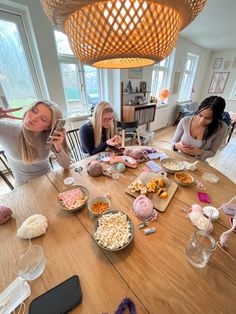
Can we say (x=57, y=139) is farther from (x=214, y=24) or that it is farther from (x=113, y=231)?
(x=214, y=24)

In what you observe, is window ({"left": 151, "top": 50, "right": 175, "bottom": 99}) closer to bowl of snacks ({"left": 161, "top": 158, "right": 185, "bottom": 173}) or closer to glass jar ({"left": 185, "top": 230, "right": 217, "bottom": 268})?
bowl of snacks ({"left": 161, "top": 158, "right": 185, "bottom": 173})

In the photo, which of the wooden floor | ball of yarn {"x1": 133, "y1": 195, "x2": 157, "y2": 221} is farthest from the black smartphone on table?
the wooden floor

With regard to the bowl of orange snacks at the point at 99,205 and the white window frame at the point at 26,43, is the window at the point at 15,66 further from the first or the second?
the bowl of orange snacks at the point at 99,205

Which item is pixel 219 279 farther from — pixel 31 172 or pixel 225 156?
pixel 225 156

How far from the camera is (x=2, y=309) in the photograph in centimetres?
45

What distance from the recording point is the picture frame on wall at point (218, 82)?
5.53m

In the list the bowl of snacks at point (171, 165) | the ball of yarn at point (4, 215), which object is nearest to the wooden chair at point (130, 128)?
the bowl of snacks at point (171, 165)

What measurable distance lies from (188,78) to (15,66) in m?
5.66

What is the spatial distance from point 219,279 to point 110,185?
695mm

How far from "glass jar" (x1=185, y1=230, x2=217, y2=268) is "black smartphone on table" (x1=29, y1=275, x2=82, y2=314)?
1.51ft

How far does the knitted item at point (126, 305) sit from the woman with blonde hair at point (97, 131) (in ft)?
3.93

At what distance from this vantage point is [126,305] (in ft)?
1.51

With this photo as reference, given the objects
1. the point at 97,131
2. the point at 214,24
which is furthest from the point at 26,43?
the point at 214,24

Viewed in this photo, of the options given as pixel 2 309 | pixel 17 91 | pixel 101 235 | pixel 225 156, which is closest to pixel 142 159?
pixel 101 235
